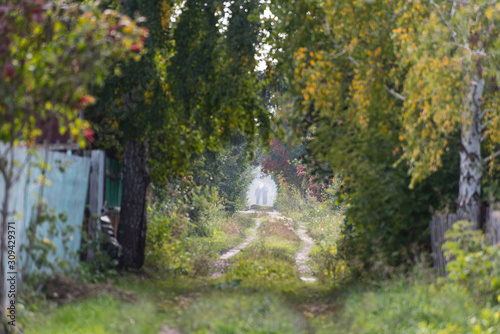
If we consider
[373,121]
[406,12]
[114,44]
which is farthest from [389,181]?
[114,44]

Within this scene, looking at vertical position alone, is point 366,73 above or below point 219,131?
above

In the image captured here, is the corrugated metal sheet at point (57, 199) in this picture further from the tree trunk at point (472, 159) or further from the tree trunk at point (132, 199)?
the tree trunk at point (472, 159)

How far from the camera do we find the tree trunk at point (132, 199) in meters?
12.8

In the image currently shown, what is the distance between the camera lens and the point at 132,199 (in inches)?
504

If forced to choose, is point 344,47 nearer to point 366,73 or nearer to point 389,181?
point 366,73

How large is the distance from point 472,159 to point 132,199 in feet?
22.4

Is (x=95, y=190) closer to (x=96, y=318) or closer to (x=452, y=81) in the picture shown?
(x=96, y=318)

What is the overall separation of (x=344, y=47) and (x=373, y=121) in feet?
4.67

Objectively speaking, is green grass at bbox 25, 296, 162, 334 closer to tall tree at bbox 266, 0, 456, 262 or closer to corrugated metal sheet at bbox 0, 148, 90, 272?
corrugated metal sheet at bbox 0, 148, 90, 272

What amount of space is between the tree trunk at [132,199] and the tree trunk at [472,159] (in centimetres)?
642

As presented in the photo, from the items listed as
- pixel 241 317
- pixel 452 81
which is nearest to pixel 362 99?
pixel 452 81

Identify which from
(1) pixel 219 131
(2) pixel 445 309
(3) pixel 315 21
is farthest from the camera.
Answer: (1) pixel 219 131

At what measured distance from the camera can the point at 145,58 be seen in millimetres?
11734

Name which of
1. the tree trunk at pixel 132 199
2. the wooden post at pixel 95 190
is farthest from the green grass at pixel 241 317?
the tree trunk at pixel 132 199
